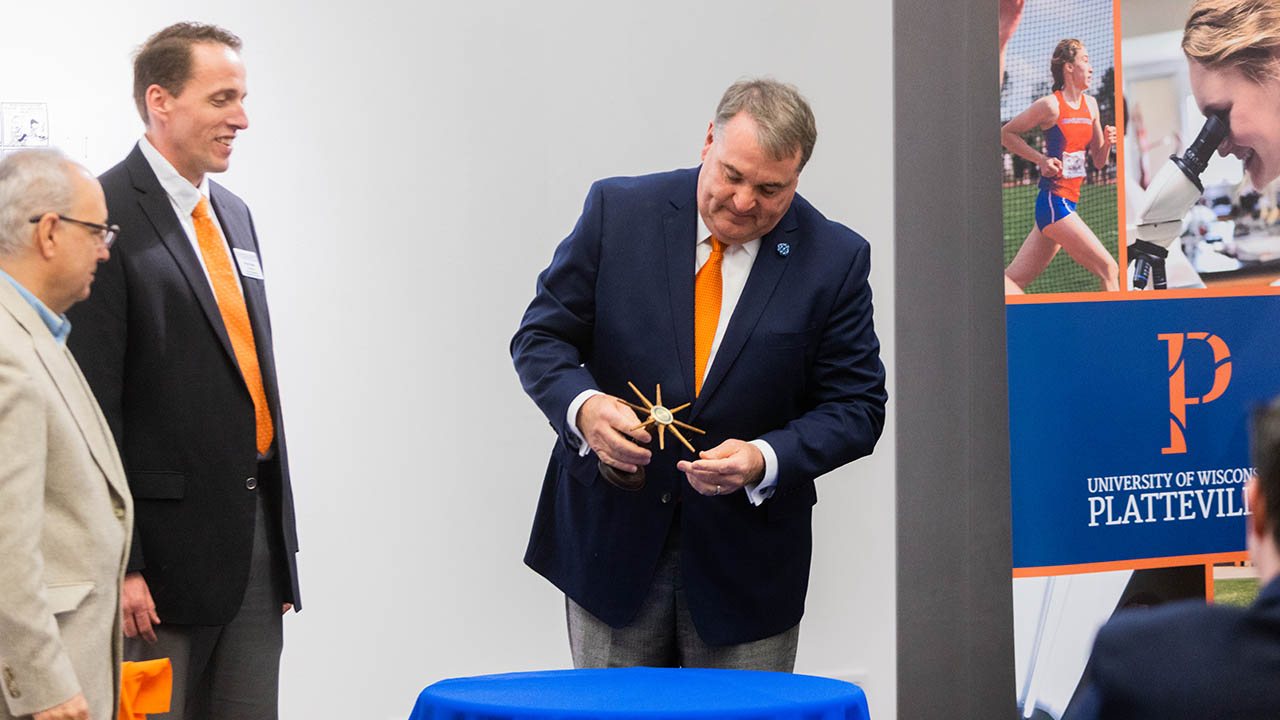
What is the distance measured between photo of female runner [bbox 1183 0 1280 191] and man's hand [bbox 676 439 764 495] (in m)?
1.45

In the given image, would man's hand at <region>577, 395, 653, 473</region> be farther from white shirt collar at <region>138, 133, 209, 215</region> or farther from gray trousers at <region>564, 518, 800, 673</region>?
white shirt collar at <region>138, 133, 209, 215</region>

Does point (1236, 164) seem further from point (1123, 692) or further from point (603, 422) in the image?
point (1123, 692)

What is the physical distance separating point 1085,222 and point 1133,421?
46 cm

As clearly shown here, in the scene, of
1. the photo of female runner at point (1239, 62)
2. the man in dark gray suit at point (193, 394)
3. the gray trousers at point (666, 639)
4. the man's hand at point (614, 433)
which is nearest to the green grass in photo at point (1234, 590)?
the photo of female runner at point (1239, 62)

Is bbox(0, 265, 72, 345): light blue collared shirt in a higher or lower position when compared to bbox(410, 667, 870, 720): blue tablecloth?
higher

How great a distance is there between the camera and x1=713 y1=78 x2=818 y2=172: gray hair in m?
2.27

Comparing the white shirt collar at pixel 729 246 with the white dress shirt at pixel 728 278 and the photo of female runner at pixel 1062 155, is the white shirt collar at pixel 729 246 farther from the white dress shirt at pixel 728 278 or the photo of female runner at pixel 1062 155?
the photo of female runner at pixel 1062 155

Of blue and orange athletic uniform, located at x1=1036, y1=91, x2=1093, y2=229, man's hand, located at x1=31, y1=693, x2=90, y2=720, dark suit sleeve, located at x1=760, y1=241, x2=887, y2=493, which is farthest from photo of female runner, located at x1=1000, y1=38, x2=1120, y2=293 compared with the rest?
man's hand, located at x1=31, y1=693, x2=90, y2=720

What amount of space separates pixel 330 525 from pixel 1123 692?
3011 mm

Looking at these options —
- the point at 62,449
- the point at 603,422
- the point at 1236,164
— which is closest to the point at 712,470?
the point at 603,422

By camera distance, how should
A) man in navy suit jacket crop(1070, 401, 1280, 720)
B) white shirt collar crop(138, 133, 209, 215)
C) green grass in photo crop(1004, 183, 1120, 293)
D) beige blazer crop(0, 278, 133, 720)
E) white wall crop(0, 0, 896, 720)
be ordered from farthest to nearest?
white wall crop(0, 0, 896, 720)
green grass in photo crop(1004, 183, 1120, 293)
white shirt collar crop(138, 133, 209, 215)
beige blazer crop(0, 278, 133, 720)
man in navy suit jacket crop(1070, 401, 1280, 720)

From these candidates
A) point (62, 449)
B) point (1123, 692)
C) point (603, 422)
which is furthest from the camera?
point (603, 422)

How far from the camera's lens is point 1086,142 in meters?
2.79

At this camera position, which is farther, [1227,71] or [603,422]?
[1227,71]
